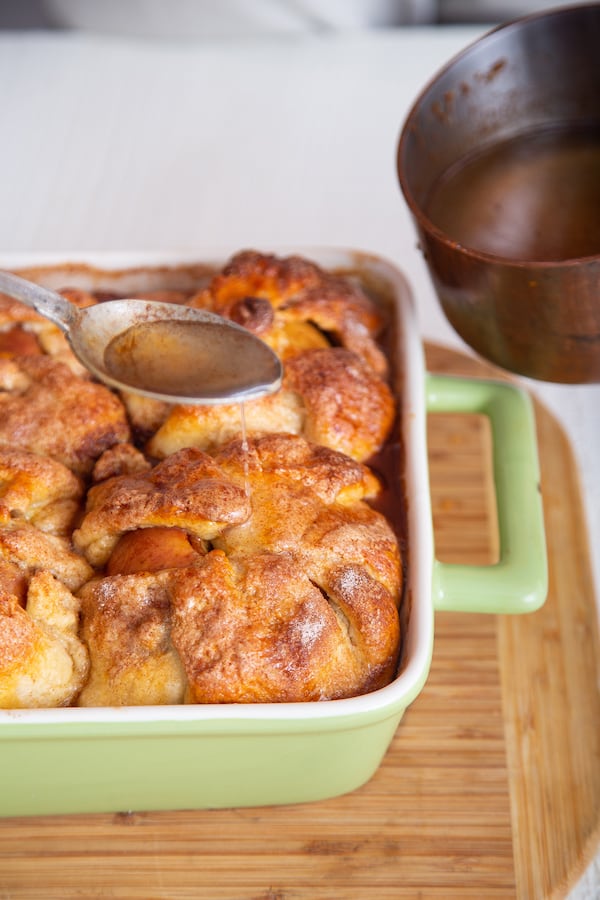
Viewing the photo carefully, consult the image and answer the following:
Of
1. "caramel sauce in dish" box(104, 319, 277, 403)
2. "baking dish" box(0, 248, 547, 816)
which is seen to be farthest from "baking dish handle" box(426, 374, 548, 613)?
"caramel sauce in dish" box(104, 319, 277, 403)

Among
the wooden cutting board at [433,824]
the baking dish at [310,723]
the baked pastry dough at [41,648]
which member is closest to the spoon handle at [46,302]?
the baked pastry dough at [41,648]

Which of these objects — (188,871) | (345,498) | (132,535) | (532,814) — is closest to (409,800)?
(532,814)

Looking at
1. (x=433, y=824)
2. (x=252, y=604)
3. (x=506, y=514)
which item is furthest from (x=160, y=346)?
(x=433, y=824)

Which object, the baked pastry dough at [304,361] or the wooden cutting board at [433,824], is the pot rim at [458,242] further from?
the wooden cutting board at [433,824]

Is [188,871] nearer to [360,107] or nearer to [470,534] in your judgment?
[470,534]

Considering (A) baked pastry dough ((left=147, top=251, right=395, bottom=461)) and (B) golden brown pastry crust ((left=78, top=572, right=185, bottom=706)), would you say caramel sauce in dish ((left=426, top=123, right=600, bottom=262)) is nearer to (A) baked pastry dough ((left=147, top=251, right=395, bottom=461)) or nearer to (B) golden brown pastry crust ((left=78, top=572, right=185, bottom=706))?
(A) baked pastry dough ((left=147, top=251, right=395, bottom=461))

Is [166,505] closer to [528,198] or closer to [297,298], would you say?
[297,298]
